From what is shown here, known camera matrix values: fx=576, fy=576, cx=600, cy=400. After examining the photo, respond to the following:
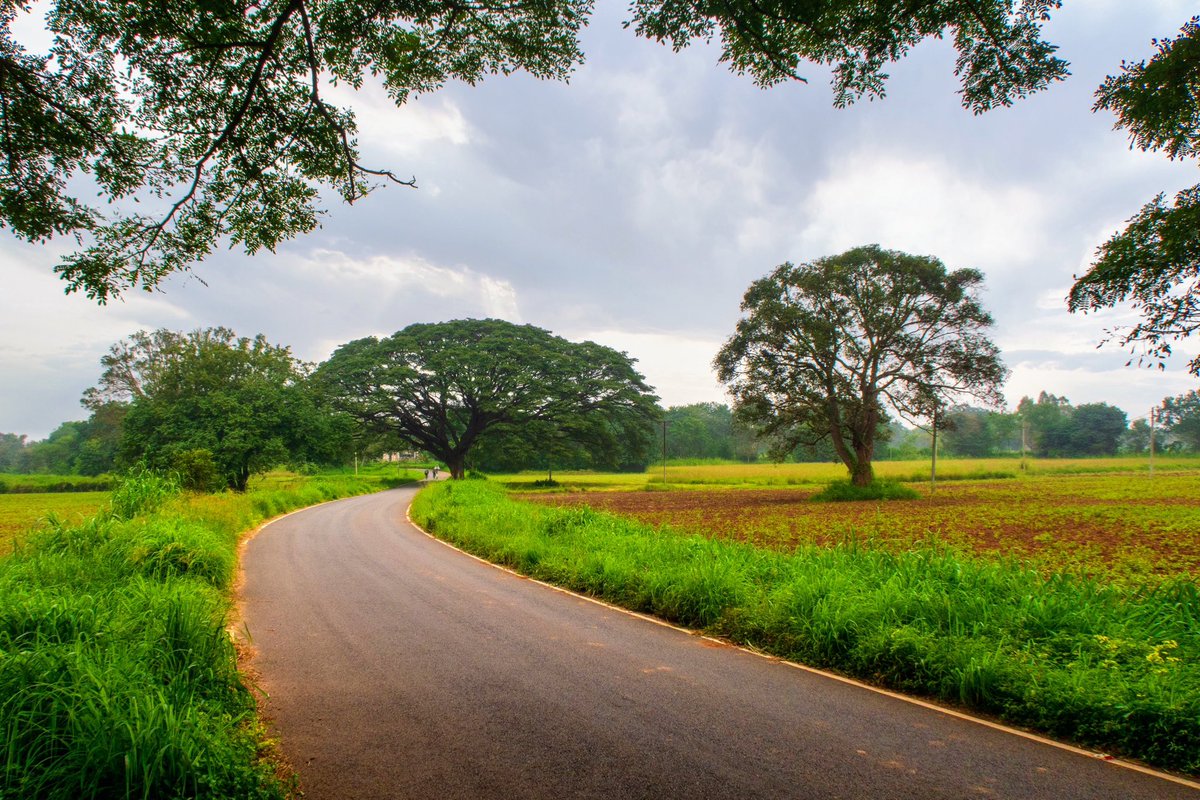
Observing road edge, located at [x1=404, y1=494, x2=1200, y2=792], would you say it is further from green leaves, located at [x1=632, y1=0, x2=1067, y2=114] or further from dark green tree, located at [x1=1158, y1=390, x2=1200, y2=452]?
dark green tree, located at [x1=1158, y1=390, x2=1200, y2=452]

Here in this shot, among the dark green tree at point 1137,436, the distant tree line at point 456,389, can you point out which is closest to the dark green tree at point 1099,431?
the dark green tree at point 1137,436

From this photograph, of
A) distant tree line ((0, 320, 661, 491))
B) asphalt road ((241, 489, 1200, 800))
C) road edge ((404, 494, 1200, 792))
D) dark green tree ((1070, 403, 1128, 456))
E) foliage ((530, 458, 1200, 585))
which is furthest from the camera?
dark green tree ((1070, 403, 1128, 456))

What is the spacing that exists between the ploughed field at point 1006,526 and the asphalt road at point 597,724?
3757mm

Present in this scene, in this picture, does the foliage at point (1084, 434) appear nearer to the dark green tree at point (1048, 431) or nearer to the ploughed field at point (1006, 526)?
the dark green tree at point (1048, 431)

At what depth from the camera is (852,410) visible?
1024 inches

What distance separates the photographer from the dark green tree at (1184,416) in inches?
2598

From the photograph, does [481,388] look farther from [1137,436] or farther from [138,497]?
[1137,436]

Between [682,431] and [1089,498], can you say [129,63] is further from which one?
[682,431]

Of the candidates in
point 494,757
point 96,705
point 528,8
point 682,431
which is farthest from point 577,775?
point 682,431

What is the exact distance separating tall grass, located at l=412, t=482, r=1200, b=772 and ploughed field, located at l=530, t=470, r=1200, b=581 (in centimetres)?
125

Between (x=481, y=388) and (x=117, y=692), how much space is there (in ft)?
128

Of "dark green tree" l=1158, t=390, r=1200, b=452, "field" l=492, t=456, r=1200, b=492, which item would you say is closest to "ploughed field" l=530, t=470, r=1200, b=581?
"field" l=492, t=456, r=1200, b=492

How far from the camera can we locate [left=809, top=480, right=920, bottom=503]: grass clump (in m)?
26.5

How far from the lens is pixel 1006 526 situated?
15.8 metres
